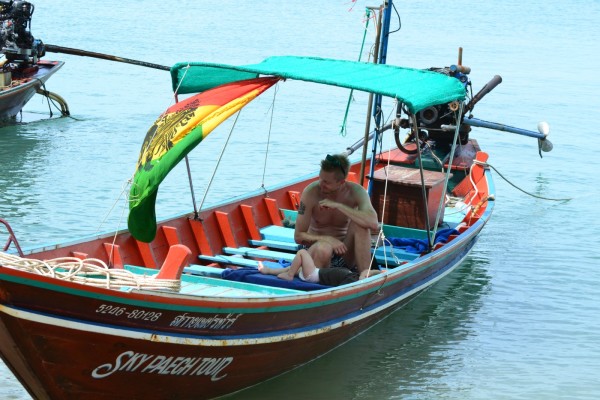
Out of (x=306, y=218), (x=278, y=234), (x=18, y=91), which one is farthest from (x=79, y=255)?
(x=18, y=91)

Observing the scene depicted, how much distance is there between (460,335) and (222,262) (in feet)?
8.48

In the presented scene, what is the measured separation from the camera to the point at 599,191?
1741 centimetres

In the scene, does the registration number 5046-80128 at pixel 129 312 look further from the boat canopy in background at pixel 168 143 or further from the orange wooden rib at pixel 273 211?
the orange wooden rib at pixel 273 211

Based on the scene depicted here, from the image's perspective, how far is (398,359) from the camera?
359 inches

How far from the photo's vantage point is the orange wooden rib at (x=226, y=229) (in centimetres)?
945

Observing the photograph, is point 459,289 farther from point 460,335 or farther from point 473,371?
point 473,371

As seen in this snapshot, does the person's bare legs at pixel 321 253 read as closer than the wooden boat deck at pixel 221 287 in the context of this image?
No

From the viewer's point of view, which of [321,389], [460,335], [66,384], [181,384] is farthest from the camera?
[460,335]

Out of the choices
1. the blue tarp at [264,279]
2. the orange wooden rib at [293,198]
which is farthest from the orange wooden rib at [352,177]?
the blue tarp at [264,279]

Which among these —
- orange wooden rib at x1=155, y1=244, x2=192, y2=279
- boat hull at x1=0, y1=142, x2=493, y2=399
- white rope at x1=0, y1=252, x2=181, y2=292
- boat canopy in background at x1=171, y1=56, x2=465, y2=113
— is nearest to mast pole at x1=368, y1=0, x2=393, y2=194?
boat canopy in background at x1=171, y1=56, x2=465, y2=113

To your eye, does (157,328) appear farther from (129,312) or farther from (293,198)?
(293,198)

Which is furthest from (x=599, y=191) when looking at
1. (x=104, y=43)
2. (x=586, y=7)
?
(x=586, y=7)

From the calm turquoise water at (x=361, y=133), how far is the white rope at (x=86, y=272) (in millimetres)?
1999

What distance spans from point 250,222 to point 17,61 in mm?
11950
